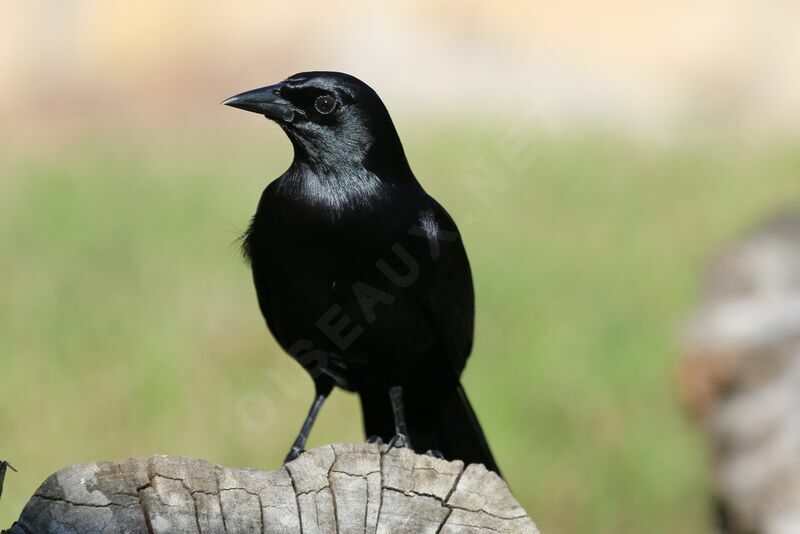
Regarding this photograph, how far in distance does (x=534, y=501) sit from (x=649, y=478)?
78 centimetres

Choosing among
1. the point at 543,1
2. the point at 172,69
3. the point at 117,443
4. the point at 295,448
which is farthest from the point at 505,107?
the point at 295,448

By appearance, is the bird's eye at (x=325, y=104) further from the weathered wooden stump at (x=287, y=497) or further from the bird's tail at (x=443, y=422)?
the weathered wooden stump at (x=287, y=497)

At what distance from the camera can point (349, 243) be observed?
3.95 metres

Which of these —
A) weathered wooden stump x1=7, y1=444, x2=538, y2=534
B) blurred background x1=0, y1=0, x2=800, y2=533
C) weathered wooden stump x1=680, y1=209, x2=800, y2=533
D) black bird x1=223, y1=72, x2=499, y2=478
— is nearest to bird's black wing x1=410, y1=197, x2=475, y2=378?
black bird x1=223, y1=72, x2=499, y2=478

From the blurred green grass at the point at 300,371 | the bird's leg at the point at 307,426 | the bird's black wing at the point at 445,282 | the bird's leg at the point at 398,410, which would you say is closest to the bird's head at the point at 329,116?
the bird's black wing at the point at 445,282

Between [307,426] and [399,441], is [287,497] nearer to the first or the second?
[399,441]

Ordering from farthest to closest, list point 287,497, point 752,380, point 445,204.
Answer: point 445,204
point 752,380
point 287,497

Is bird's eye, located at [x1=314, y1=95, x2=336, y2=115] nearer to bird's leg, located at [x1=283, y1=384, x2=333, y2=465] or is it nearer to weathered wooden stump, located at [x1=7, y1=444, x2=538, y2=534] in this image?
bird's leg, located at [x1=283, y1=384, x2=333, y2=465]

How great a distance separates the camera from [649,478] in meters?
7.19

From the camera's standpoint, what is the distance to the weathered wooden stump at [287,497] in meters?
2.84

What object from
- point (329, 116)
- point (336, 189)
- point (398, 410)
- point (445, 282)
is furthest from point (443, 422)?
point (329, 116)

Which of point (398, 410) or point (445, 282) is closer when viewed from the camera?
point (445, 282)

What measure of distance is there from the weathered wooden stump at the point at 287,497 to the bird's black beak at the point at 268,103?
4.31 feet

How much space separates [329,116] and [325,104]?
4 centimetres
